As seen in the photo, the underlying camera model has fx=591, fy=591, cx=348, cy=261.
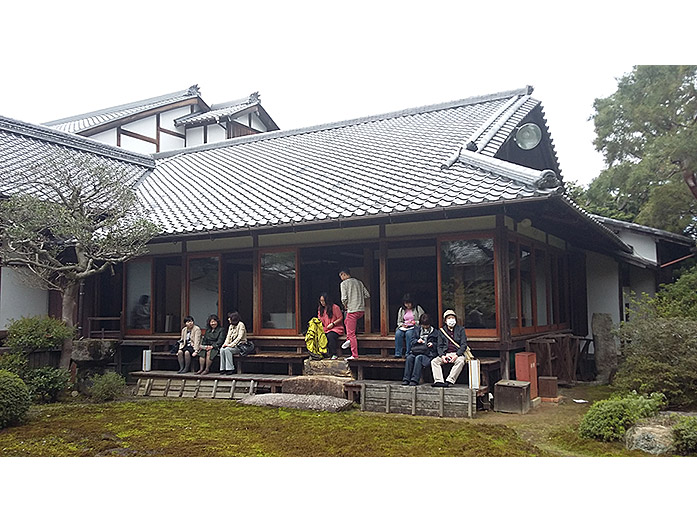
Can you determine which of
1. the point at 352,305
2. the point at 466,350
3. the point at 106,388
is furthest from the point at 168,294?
the point at 466,350

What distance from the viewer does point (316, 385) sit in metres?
9.30

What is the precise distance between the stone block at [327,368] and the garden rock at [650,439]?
4.57 metres

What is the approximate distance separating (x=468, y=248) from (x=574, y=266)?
18.6ft

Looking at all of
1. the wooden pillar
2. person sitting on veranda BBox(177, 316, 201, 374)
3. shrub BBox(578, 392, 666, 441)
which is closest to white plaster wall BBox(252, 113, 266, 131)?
person sitting on veranda BBox(177, 316, 201, 374)

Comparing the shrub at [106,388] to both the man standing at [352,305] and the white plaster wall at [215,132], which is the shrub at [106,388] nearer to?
the man standing at [352,305]

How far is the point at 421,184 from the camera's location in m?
9.84

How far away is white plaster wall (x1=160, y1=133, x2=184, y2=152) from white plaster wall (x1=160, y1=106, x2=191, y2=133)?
1.10ft

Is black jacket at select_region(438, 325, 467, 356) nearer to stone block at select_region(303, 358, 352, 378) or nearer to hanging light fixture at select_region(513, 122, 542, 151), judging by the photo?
stone block at select_region(303, 358, 352, 378)

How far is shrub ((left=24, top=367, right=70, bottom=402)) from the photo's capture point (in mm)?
9195

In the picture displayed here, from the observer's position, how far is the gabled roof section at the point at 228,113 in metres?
21.3

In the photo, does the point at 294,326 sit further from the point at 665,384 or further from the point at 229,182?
the point at 665,384

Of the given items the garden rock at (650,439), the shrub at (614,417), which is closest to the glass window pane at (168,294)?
the shrub at (614,417)

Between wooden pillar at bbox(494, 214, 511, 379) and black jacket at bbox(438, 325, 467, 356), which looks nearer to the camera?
black jacket at bbox(438, 325, 467, 356)

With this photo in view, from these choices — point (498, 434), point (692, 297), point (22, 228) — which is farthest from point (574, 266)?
point (22, 228)
